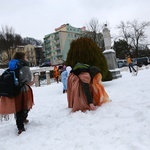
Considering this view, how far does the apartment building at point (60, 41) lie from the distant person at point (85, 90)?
85816mm

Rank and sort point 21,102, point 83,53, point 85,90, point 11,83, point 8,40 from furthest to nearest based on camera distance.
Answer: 1. point 8,40
2. point 83,53
3. point 85,90
4. point 21,102
5. point 11,83

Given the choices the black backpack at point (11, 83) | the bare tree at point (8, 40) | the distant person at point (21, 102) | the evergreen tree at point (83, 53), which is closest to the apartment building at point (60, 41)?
the bare tree at point (8, 40)

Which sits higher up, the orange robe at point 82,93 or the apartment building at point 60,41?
the apartment building at point 60,41

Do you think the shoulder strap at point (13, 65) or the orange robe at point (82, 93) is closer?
the shoulder strap at point (13, 65)

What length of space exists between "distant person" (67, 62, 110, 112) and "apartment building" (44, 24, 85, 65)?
282 ft

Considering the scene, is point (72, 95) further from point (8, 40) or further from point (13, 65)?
point (8, 40)

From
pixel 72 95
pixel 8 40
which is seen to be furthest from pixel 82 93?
pixel 8 40

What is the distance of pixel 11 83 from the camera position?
485 cm

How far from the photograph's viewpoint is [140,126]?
4145mm

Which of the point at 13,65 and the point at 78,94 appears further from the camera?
the point at 78,94

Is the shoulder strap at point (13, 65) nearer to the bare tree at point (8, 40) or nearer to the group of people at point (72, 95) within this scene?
the group of people at point (72, 95)

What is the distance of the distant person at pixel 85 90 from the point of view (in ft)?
19.3

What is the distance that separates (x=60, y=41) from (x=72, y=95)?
91.6 m

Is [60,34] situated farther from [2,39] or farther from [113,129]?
[113,129]
